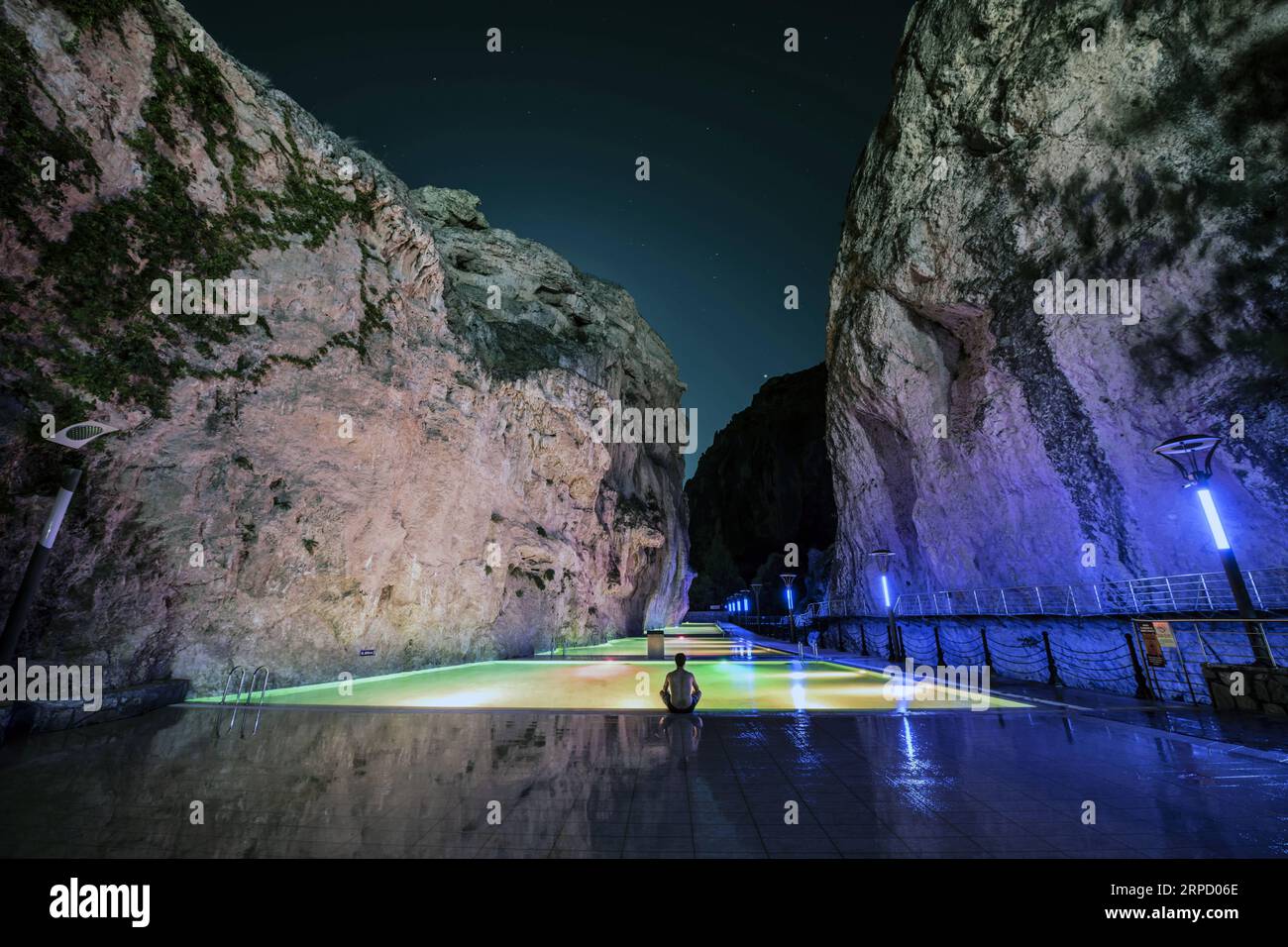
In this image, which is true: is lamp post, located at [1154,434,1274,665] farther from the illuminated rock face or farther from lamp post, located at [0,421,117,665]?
lamp post, located at [0,421,117,665]

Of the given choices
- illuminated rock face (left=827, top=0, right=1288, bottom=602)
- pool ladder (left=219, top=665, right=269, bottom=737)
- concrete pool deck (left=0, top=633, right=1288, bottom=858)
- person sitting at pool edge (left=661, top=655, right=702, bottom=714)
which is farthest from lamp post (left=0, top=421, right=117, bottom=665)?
illuminated rock face (left=827, top=0, right=1288, bottom=602)

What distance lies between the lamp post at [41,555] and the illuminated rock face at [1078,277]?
22.7m

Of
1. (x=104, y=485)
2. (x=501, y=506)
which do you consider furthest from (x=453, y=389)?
(x=104, y=485)

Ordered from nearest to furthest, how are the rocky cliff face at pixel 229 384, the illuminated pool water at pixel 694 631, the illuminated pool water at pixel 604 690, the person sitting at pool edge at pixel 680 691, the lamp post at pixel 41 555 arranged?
the lamp post at pixel 41 555 < the person sitting at pool edge at pixel 680 691 < the rocky cliff face at pixel 229 384 < the illuminated pool water at pixel 604 690 < the illuminated pool water at pixel 694 631

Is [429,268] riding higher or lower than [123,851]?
higher

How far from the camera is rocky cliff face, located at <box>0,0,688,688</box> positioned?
879cm

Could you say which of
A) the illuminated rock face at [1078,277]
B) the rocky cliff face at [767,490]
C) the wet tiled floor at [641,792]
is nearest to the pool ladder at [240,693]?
the wet tiled floor at [641,792]

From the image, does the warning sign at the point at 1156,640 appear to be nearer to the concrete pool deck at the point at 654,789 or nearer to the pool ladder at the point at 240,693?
the concrete pool deck at the point at 654,789

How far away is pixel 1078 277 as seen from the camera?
52.9ft

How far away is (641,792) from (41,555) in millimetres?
8647

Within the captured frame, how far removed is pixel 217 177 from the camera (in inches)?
482

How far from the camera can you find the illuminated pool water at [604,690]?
9.55m
